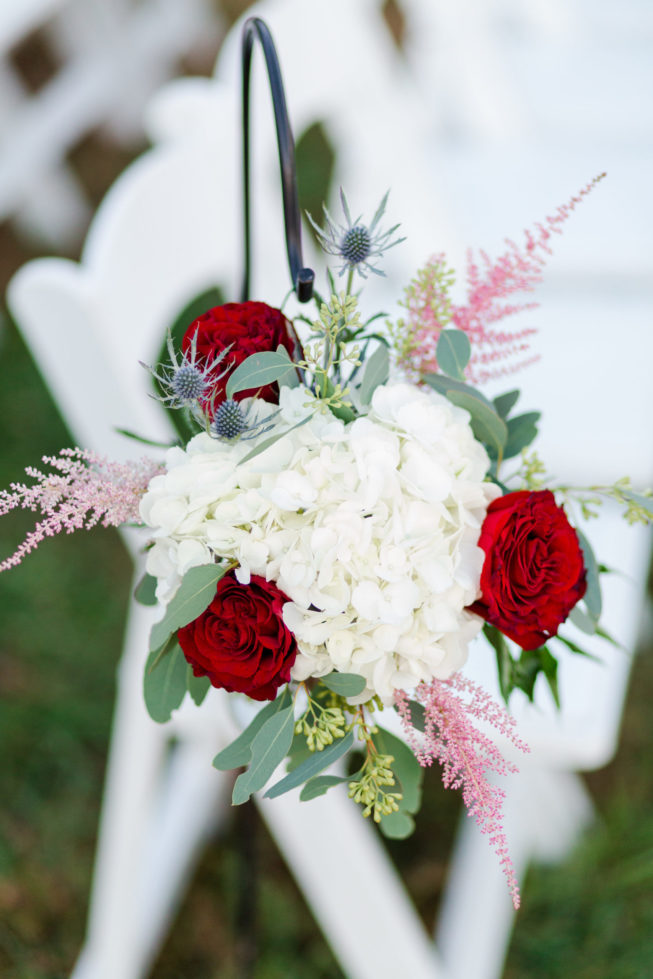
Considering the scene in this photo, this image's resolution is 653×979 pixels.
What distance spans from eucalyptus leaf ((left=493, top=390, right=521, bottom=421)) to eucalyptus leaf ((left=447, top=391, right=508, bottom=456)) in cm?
3

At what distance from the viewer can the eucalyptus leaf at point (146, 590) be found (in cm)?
58

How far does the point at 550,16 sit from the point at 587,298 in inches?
35.2

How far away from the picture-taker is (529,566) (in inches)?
18.8

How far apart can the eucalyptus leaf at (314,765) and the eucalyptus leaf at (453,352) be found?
0.72 feet

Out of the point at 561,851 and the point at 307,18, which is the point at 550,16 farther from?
the point at 561,851

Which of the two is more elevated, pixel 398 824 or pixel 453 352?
pixel 453 352

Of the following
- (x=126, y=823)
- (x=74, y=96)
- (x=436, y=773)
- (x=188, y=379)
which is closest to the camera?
(x=188, y=379)

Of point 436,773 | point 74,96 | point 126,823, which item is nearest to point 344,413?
point 126,823

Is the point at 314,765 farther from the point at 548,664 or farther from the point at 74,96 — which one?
the point at 74,96

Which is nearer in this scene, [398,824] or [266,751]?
[266,751]

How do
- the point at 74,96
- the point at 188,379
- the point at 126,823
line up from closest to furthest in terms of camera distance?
the point at 188,379
the point at 126,823
the point at 74,96

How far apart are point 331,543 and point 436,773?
127 centimetres

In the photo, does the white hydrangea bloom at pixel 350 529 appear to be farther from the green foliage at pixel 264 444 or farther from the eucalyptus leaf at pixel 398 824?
the eucalyptus leaf at pixel 398 824

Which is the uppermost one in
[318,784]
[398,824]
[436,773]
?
[318,784]
